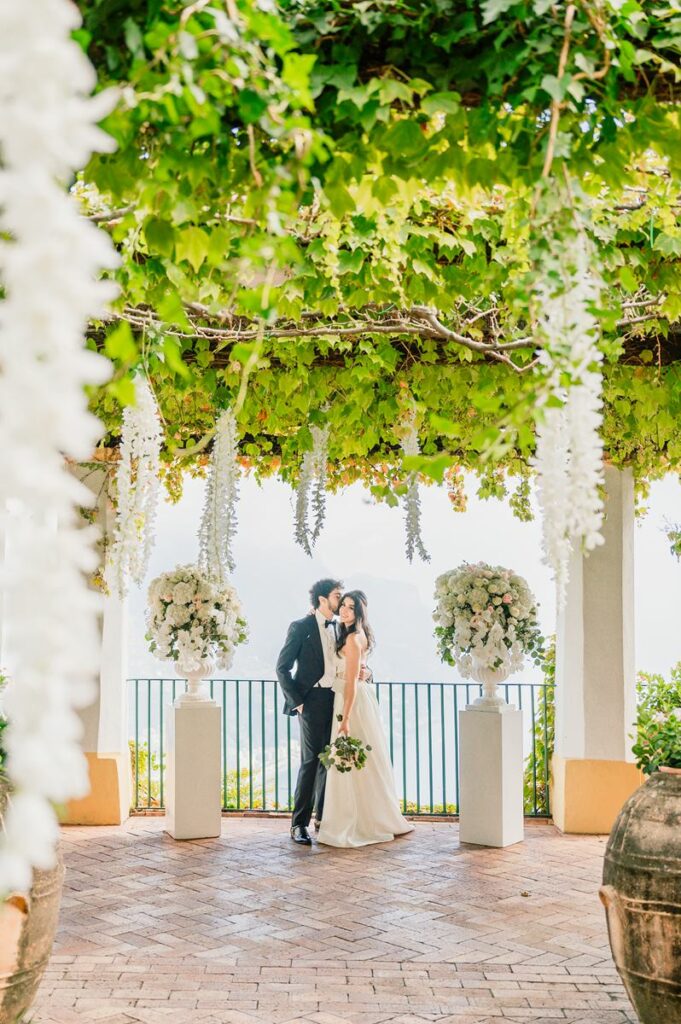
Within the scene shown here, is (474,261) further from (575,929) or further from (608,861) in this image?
(575,929)

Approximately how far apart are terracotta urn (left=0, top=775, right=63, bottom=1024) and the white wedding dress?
3.45 metres

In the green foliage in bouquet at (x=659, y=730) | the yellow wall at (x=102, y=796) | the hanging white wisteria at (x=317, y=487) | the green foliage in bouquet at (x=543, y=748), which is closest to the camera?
the green foliage in bouquet at (x=659, y=730)

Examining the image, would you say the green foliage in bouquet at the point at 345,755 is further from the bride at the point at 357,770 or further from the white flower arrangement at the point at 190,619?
the white flower arrangement at the point at 190,619

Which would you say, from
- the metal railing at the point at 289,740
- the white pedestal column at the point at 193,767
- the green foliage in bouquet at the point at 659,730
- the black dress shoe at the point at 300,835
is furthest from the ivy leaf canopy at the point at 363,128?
the metal railing at the point at 289,740

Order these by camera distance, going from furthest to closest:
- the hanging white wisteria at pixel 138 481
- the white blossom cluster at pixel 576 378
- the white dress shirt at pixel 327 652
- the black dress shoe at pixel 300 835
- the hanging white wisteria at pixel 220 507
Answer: the white dress shirt at pixel 327 652 < the black dress shoe at pixel 300 835 < the hanging white wisteria at pixel 220 507 < the hanging white wisteria at pixel 138 481 < the white blossom cluster at pixel 576 378

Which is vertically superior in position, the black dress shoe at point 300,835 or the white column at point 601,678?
the white column at point 601,678

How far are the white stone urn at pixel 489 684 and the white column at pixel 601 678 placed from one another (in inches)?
26.3

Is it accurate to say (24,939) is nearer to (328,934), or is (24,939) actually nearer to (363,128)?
(328,934)

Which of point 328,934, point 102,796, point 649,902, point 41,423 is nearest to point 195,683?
point 102,796

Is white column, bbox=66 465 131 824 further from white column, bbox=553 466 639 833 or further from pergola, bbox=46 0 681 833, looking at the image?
white column, bbox=553 466 639 833

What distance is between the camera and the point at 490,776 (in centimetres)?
662

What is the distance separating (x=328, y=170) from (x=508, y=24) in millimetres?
452

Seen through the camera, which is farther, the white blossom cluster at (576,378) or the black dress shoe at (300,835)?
the black dress shoe at (300,835)

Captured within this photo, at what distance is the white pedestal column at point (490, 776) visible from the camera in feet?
21.6
